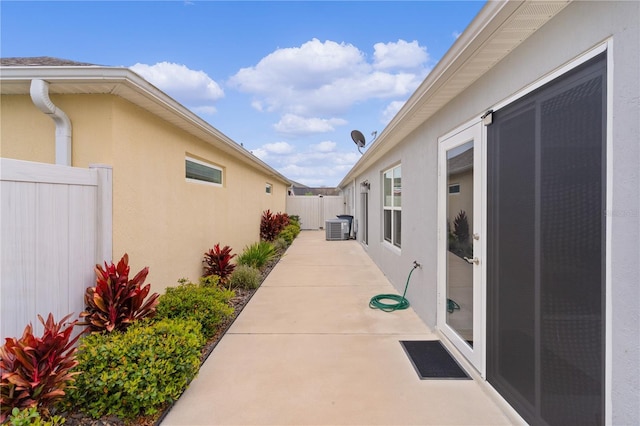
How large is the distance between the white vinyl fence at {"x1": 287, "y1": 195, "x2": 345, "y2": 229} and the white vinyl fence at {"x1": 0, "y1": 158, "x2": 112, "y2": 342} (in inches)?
638

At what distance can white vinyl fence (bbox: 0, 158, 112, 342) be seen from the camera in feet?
7.87

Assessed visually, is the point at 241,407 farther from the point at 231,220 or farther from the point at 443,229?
the point at 231,220

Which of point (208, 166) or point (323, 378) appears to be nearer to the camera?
point (323, 378)

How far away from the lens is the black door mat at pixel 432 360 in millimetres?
3049

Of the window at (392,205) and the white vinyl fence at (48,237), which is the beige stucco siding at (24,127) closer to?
the white vinyl fence at (48,237)

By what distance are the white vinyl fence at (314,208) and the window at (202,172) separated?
12.7m

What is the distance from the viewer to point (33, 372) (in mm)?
2045

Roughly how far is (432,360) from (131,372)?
112 inches

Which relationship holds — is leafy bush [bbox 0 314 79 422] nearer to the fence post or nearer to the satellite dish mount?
the fence post

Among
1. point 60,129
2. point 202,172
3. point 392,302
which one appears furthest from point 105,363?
point 392,302

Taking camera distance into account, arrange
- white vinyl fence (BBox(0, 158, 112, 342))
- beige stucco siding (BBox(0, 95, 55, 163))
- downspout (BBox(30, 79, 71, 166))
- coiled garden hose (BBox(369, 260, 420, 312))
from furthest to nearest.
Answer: coiled garden hose (BBox(369, 260, 420, 312)), beige stucco siding (BBox(0, 95, 55, 163)), downspout (BBox(30, 79, 71, 166)), white vinyl fence (BBox(0, 158, 112, 342))

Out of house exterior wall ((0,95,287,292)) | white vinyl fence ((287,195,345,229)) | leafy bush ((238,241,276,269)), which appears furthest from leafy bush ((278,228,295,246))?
white vinyl fence ((287,195,345,229))

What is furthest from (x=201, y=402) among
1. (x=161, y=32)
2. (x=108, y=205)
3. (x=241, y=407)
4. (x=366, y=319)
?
(x=161, y=32)

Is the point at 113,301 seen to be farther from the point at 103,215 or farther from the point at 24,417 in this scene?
the point at 24,417
